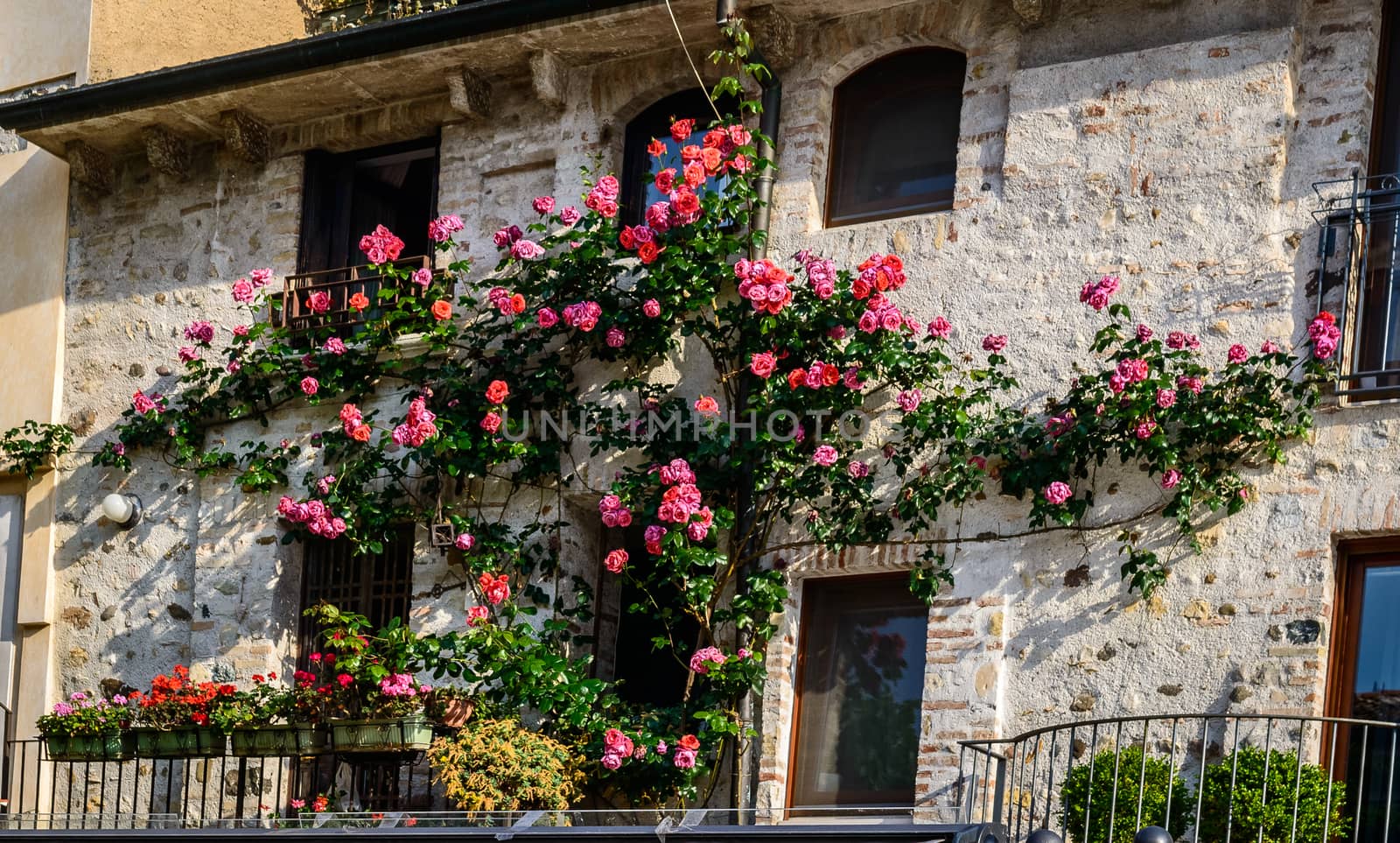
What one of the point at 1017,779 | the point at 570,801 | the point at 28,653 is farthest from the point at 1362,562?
the point at 28,653

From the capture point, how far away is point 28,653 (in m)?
13.9

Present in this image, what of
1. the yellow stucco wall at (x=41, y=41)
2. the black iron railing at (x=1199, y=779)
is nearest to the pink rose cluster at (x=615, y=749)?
the black iron railing at (x=1199, y=779)

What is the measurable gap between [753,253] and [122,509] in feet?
13.8

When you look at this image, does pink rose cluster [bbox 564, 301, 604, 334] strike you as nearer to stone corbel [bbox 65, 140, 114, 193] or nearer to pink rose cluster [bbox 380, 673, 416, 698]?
pink rose cluster [bbox 380, 673, 416, 698]

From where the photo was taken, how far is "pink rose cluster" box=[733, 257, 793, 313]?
11617mm

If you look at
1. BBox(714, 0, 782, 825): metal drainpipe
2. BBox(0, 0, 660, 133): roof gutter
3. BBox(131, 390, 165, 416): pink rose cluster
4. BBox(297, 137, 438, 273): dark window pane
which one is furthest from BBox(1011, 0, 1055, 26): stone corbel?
BBox(131, 390, 165, 416): pink rose cluster

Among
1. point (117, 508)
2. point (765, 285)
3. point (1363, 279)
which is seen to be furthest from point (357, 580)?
point (1363, 279)

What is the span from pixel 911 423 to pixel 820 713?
1551 mm

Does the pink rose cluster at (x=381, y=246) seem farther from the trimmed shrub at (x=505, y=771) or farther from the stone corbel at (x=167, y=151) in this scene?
the trimmed shrub at (x=505, y=771)

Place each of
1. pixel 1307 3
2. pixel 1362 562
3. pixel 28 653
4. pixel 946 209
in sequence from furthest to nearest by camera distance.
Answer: pixel 28 653 → pixel 946 209 → pixel 1307 3 → pixel 1362 562

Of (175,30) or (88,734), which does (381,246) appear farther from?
→ (88,734)

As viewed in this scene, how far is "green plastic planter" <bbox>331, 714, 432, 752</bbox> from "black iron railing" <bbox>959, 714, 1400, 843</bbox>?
281 centimetres

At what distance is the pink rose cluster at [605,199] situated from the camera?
12.4 meters

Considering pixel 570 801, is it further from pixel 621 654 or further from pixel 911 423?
pixel 911 423
